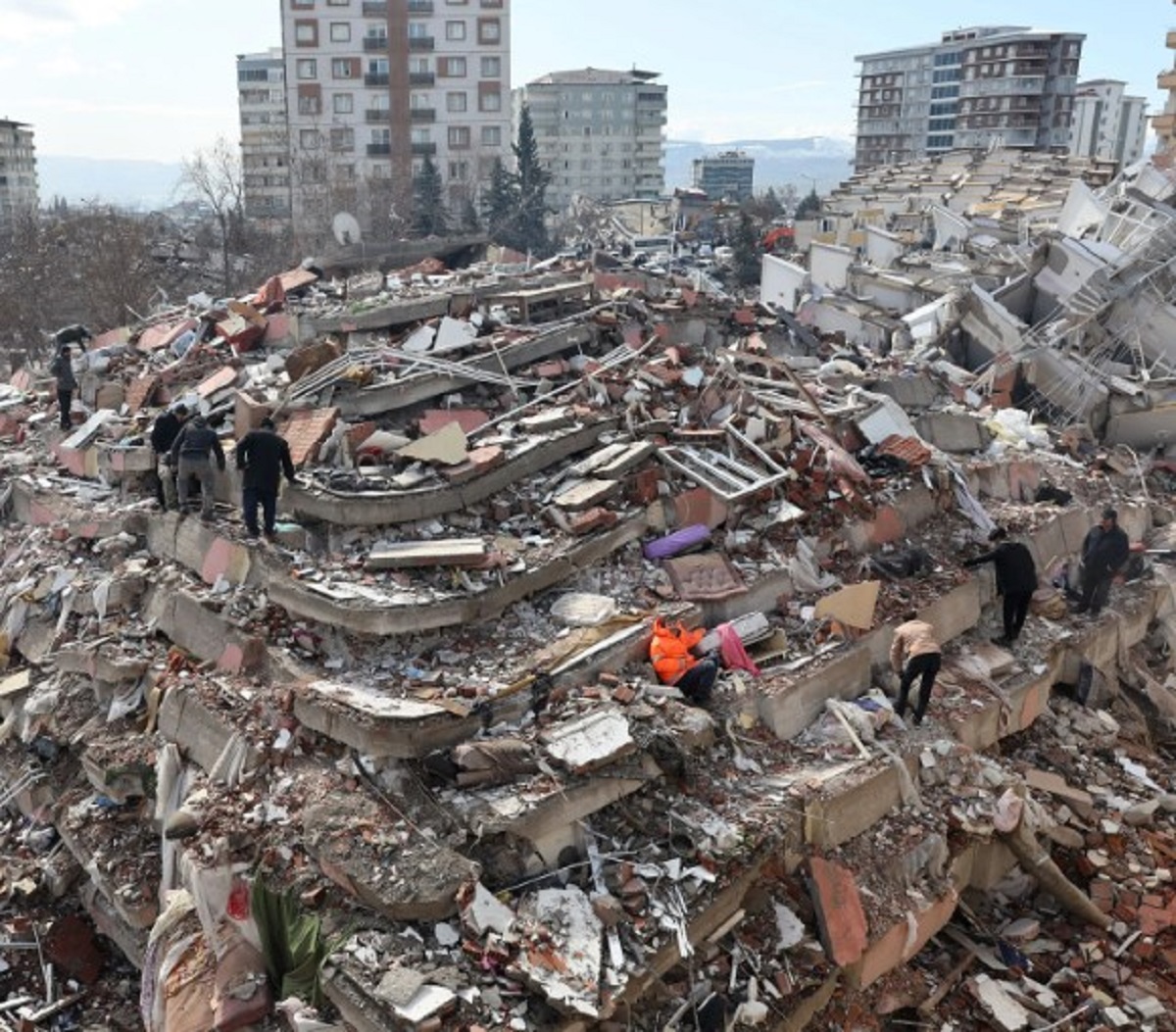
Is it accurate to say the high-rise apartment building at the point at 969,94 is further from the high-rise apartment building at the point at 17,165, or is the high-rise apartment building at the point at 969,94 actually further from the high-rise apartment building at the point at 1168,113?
the high-rise apartment building at the point at 17,165

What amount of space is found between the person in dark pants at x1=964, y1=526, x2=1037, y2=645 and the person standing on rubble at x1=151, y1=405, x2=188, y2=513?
7360 mm

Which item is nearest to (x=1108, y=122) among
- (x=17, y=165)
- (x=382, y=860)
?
(x=17, y=165)

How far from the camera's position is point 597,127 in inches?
2798

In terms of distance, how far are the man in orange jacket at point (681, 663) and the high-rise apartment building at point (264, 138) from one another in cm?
3953

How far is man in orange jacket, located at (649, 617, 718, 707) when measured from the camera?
293 inches

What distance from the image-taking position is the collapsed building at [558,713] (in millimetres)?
5859

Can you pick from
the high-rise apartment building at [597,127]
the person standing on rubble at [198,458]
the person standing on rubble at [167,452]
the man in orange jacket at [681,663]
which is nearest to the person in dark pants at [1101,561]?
the man in orange jacket at [681,663]

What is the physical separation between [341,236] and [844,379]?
12233 mm

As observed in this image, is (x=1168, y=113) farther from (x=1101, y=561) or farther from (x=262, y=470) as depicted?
(x=262, y=470)

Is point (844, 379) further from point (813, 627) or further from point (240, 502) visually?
point (240, 502)

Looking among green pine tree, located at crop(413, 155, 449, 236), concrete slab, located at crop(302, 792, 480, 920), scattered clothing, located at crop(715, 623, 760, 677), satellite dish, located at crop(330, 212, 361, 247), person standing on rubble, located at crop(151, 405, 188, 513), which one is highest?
green pine tree, located at crop(413, 155, 449, 236)

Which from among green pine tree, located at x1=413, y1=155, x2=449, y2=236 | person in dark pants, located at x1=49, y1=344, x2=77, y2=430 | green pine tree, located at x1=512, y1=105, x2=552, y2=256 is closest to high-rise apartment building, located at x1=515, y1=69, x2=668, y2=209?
green pine tree, located at x1=512, y1=105, x2=552, y2=256

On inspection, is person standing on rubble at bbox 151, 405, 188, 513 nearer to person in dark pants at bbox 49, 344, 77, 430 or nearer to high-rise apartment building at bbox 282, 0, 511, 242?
person in dark pants at bbox 49, 344, 77, 430

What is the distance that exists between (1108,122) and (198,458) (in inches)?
3406
